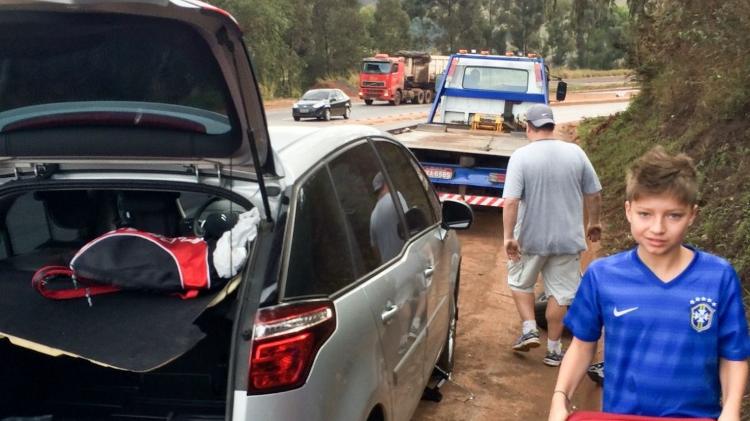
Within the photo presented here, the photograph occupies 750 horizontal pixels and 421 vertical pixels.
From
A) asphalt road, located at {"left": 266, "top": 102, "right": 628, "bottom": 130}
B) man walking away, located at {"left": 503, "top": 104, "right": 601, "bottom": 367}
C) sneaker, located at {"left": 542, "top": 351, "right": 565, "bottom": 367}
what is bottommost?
asphalt road, located at {"left": 266, "top": 102, "right": 628, "bottom": 130}

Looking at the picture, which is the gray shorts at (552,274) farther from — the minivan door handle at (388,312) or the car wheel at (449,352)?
the minivan door handle at (388,312)

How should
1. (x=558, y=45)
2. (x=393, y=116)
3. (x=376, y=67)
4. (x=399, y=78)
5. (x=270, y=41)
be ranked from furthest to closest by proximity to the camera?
(x=558, y=45) → (x=270, y=41) → (x=399, y=78) → (x=376, y=67) → (x=393, y=116)

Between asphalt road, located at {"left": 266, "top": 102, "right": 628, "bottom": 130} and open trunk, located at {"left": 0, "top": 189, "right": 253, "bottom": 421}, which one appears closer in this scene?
open trunk, located at {"left": 0, "top": 189, "right": 253, "bottom": 421}

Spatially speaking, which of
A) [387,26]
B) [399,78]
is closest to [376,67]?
[399,78]

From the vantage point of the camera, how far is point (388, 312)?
114 inches

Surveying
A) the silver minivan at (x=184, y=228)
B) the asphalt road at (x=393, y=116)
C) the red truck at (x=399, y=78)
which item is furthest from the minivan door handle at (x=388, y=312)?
the red truck at (x=399, y=78)

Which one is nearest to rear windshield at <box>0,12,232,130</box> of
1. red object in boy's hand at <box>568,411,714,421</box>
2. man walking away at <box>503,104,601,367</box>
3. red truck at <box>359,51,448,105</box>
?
red object in boy's hand at <box>568,411,714,421</box>

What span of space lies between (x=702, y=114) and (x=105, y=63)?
7.97 metres

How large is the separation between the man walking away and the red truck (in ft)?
122

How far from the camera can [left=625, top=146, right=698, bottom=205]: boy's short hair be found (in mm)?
2150

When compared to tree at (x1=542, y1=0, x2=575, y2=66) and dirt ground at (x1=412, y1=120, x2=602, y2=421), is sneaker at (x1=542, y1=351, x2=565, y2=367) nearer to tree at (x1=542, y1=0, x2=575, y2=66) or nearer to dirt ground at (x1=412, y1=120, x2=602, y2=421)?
dirt ground at (x1=412, y1=120, x2=602, y2=421)

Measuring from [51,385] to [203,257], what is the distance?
1056 millimetres

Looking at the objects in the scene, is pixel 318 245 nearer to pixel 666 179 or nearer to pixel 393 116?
pixel 666 179

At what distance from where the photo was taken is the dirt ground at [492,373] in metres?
4.55
